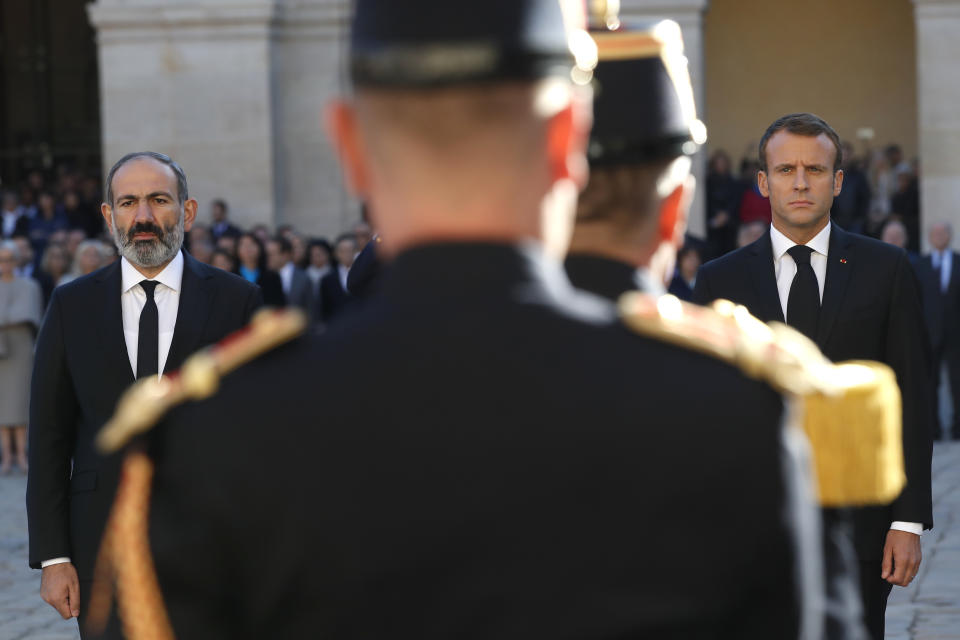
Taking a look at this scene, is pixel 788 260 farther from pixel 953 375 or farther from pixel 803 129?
pixel 953 375

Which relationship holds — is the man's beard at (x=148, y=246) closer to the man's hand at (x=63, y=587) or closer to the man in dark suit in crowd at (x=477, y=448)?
the man's hand at (x=63, y=587)

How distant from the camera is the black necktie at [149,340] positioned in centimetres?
435

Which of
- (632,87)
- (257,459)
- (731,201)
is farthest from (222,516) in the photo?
(731,201)

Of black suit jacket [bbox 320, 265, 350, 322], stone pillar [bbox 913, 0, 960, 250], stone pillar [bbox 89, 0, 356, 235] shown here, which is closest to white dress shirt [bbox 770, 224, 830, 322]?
black suit jacket [bbox 320, 265, 350, 322]

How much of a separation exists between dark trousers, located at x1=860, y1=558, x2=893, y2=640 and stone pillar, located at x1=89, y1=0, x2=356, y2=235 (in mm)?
13321

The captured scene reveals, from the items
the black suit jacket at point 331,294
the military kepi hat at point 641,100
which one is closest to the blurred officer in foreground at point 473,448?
the military kepi hat at point 641,100

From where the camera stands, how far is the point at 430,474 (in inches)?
61.7

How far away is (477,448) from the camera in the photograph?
1.57 m

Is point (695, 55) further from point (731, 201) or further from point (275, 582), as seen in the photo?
point (275, 582)

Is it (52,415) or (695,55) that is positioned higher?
(695,55)

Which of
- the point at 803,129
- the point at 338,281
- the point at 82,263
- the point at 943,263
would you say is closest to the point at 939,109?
the point at 943,263

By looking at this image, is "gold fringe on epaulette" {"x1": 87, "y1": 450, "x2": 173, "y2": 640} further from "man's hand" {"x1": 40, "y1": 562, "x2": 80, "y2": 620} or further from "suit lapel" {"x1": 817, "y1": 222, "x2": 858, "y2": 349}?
"suit lapel" {"x1": 817, "y1": 222, "x2": 858, "y2": 349}

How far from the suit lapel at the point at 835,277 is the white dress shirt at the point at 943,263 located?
9653 millimetres

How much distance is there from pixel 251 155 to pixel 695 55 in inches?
178
